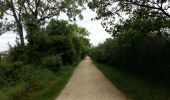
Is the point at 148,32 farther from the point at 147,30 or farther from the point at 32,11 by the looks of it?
the point at 32,11

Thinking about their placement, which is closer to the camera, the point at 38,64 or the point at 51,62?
the point at 51,62

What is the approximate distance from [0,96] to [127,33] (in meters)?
10.9

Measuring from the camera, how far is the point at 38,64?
29.8m

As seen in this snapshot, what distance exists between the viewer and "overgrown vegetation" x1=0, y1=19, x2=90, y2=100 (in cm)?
1772

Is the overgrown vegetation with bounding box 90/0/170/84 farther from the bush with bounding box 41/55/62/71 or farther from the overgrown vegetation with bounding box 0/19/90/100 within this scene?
the bush with bounding box 41/55/62/71

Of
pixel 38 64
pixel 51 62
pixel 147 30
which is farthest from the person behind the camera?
pixel 38 64

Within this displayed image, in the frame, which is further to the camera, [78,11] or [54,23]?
[54,23]

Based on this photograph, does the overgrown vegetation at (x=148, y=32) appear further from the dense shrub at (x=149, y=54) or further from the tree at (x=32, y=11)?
the tree at (x=32, y=11)

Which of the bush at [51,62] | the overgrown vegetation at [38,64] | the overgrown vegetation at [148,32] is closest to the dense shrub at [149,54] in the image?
the overgrown vegetation at [148,32]

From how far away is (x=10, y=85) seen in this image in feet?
58.9

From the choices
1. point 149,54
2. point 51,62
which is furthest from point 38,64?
point 149,54

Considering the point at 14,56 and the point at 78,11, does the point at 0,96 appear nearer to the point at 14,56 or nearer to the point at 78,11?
the point at 14,56

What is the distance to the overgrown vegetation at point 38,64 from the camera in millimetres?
17719

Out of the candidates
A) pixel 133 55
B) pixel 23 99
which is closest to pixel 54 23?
pixel 133 55
